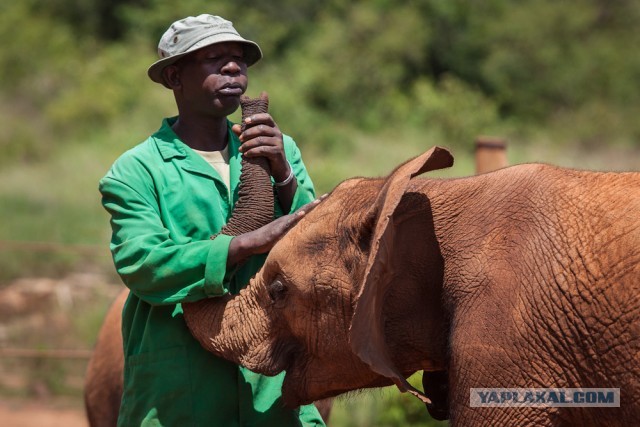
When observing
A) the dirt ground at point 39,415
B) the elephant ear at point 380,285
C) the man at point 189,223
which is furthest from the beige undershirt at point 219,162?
the dirt ground at point 39,415

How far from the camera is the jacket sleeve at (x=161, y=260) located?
404cm

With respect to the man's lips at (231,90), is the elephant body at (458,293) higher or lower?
lower

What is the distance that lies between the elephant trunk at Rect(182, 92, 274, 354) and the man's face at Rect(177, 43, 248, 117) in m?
0.13

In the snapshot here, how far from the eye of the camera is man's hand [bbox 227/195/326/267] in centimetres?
405

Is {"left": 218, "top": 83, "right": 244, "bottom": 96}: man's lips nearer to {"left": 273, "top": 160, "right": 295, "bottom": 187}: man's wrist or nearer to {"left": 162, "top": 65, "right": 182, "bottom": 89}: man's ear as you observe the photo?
{"left": 162, "top": 65, "right": 182, "bottom": 89}: man's ear

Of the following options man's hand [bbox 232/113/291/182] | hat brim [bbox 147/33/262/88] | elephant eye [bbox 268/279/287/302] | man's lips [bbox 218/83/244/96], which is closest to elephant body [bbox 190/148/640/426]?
elephant eye [bbox 268/279/287/302]

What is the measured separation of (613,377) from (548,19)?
2598 cm

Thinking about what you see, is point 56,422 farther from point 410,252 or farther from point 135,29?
point 135,29

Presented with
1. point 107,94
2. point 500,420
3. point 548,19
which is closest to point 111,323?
point 500,420

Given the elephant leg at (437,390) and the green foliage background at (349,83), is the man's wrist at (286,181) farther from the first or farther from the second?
the green foliage background at (349,83)

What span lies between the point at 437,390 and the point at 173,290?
3.48ft

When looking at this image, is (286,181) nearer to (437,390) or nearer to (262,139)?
(262,139)

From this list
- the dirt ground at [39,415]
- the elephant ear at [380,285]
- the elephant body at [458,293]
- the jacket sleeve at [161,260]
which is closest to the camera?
the elephant body at [458,293]

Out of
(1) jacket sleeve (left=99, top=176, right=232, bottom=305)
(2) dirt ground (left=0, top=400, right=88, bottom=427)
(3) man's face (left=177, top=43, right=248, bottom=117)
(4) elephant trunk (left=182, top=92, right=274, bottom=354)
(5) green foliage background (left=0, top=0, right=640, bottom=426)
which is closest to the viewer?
(1) jacket sleeve (left=99, top=176, right=232, bottom=305)
